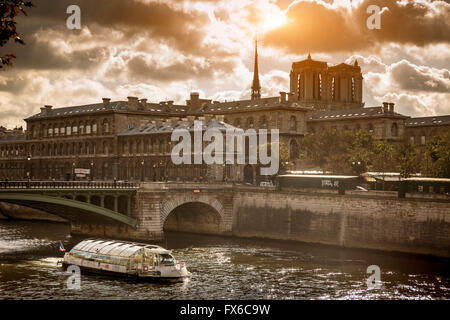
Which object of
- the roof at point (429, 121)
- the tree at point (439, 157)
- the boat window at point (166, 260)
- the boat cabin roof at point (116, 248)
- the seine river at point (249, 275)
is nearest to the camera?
the seine river at point (249, 275)

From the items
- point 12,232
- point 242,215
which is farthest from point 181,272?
point 12,232

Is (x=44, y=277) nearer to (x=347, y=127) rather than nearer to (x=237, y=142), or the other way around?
(x=237, y=142)

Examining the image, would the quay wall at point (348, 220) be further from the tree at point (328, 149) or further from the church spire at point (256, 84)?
the church spire at point (256, 84)

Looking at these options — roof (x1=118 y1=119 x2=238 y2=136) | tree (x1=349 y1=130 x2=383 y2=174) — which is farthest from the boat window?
roof (x1=118 y1=119 x2=238 y2=136)

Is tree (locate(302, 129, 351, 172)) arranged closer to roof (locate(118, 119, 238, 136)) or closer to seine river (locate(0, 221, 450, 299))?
roof (locate(118, 119, 238, 136))

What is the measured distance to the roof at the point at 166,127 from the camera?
114m

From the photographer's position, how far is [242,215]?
283ft

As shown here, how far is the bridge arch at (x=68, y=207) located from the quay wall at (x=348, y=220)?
Answer: 15070 millimetres

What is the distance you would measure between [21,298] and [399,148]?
8051 cm

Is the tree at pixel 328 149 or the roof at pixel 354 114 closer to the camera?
the tree at pixel 328 149

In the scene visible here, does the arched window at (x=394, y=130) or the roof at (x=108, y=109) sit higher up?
the roof at (x=108, y=109)

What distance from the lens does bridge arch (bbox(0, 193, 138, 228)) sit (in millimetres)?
68500

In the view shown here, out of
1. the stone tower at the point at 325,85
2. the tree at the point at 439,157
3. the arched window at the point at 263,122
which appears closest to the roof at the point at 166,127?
the arched window at the point at 263,122

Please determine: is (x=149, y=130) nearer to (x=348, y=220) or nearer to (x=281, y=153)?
(x=281, y=153)
